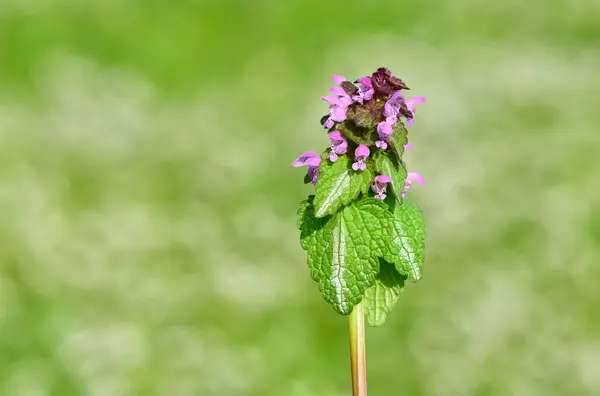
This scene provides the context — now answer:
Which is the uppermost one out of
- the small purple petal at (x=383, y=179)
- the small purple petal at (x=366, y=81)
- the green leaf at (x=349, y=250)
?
the small purple petal at (x=366, y=81)

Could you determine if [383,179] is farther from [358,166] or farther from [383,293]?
[383,293]

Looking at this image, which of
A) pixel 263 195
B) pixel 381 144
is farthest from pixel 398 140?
pixel 263 195

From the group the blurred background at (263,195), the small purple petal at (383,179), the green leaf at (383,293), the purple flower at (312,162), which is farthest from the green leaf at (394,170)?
the blurred background at (263,195)

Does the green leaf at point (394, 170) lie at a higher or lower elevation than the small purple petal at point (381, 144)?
lower

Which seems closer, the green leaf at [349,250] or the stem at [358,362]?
the stem at [358,362]

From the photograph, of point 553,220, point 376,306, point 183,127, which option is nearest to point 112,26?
point 183,127

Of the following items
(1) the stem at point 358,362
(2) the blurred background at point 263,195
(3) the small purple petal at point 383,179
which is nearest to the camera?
(1) the stem at point 358,362

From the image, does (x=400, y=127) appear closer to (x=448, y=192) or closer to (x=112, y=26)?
(x=448, y=192)

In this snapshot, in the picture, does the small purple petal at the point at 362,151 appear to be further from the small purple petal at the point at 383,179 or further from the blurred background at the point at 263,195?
the blurred background at the point at 263,195
